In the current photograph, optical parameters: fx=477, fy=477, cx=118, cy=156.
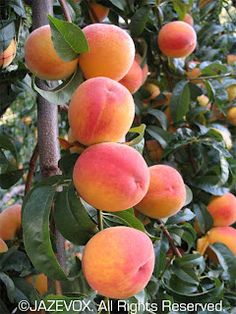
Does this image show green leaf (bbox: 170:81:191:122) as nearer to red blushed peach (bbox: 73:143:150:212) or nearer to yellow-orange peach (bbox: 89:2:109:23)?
yellow-orange peach (bbox: 89:2:109:23)

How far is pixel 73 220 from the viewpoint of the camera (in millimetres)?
569

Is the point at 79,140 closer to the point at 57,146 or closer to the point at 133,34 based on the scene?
the point at 57,146

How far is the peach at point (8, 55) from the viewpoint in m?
0.74

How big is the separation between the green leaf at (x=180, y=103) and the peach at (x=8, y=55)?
380 millimetres

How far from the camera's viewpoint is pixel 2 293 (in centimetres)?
75

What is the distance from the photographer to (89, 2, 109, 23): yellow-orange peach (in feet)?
3.01

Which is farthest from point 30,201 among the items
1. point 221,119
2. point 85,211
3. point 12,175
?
point 221,119

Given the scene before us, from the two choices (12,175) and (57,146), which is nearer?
(57,146)

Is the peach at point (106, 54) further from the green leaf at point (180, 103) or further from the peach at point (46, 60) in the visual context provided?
the green leaf at point (180, 103)

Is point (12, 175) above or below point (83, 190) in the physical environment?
below

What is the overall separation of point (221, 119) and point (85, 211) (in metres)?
0.66

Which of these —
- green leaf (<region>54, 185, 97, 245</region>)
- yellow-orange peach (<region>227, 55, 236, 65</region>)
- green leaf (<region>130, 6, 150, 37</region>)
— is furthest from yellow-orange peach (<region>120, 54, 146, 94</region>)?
yellow-orange peach (<region>227, 55, 236, 65</region>)

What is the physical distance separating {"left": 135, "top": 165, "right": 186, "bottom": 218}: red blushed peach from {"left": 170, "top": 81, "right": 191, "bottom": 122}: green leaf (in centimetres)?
34

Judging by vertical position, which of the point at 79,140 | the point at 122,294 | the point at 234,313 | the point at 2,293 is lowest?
the point at 234,313
